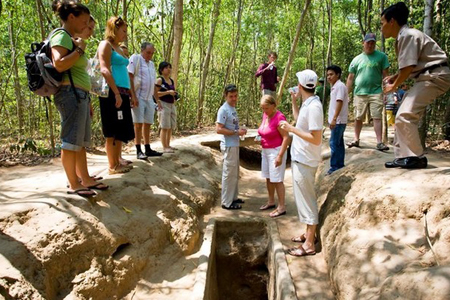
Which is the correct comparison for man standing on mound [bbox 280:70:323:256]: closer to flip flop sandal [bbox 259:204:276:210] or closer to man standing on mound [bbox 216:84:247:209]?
man standing on mound [bbox 216:84:247:209]

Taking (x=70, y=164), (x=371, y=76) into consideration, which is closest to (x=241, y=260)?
(x=70, y=164)

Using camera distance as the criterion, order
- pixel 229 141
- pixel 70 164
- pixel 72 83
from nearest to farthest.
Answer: pixel 72 83
pixel 70 164
pixel 229 141

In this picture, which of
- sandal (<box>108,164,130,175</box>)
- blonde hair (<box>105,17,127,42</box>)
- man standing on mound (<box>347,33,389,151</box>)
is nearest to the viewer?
blonde hair (<box>105,17,127,42</box>)

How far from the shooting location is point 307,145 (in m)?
3.65

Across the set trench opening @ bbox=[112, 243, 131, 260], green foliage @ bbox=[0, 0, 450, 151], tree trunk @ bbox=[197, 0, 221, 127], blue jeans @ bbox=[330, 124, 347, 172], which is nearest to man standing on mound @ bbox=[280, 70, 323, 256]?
blue jeans @ bbox=[330, 124, 347, 172]

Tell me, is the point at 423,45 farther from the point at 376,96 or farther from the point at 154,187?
the point at 154,187

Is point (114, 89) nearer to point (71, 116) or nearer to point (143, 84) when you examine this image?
point (71, 116)

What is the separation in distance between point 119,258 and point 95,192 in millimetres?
791

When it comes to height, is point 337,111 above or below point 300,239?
above

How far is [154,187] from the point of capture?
4.69 meters

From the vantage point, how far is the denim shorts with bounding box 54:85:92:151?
10.7 ft

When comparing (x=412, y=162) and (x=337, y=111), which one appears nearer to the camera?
(x=412, y=162)

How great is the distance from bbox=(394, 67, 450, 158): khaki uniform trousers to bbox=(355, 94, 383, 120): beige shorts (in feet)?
6.12

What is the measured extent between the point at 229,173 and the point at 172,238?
1.54 m
